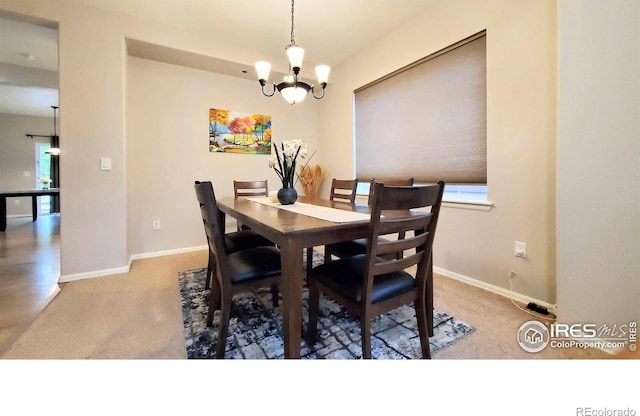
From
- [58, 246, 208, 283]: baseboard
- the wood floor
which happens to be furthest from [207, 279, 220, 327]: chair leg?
[58, 246, 208, 283]: baseboard

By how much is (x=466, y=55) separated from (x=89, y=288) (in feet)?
12.5

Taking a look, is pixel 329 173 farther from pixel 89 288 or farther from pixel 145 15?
pixel 89 288

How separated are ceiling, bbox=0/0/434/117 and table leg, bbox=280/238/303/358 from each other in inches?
96.5

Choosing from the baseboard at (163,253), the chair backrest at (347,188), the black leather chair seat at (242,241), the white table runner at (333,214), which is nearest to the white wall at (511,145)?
the chair backrest at (347,188)

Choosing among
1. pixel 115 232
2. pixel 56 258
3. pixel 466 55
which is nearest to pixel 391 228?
pixel 466 55

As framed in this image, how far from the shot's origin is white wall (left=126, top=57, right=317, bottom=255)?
117 inches

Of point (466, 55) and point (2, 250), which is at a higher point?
point (466, 55)

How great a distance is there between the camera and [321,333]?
150 cm

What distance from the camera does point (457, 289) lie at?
84.0 inches

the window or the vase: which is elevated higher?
the window

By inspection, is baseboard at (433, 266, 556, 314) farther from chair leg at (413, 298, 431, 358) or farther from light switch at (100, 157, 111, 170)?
light switch at (100, 157, 111, 170)

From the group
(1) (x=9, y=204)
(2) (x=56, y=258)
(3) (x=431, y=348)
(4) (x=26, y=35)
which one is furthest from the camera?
(1) (x=9, y=204)

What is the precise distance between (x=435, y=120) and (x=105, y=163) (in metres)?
3.22
